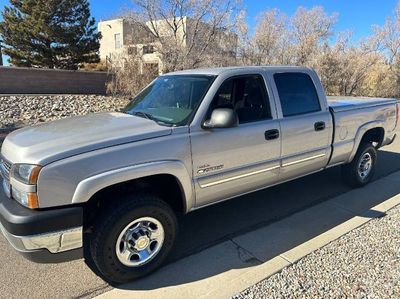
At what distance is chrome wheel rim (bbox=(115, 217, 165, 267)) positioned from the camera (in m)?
2.92

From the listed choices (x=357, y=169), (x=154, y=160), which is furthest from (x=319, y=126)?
(x=154, y=160)

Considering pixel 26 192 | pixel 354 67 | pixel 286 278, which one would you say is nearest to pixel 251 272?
pixel 286 278

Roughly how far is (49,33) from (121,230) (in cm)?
2862

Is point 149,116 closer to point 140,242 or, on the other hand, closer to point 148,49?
point 140,242

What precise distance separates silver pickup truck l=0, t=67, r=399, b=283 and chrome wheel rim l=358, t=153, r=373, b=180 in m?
1.07

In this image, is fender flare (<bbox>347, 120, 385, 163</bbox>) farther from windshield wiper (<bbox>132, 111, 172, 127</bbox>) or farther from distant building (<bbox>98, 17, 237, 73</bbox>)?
distant building (<bbox>98, 17, 237, 73</bbox>)

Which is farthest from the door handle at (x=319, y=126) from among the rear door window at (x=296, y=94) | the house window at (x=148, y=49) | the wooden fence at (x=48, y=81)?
the wooden fence at (x=48, y=81)

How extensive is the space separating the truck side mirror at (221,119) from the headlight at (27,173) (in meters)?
1.49

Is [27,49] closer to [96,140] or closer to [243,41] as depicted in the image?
[243,41]

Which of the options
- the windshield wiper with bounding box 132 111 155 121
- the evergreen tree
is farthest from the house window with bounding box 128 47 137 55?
the windshield wiper with bounding box 132 111 155 121

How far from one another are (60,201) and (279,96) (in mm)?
2627

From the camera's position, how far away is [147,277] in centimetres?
308

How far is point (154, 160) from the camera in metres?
2.90

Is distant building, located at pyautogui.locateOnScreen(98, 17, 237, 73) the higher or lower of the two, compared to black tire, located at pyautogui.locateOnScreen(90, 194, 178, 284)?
higher
